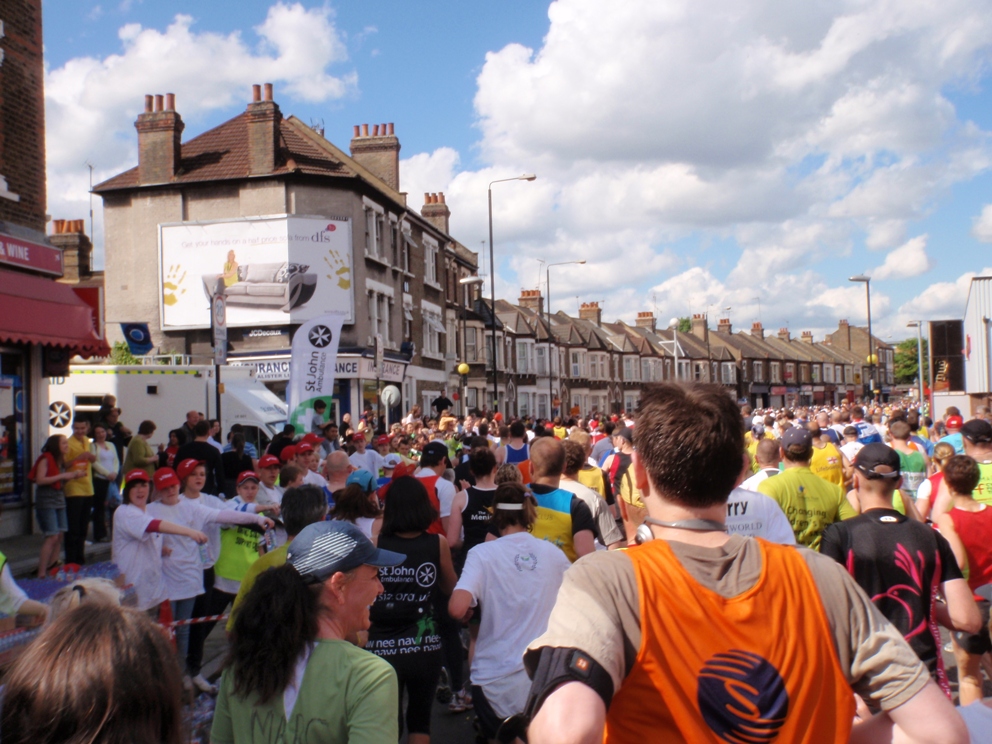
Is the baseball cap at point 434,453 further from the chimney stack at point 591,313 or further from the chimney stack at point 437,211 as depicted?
the chimney stack at point 591,313

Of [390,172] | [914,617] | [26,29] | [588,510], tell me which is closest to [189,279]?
[390,172]

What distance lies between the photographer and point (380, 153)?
36.8m

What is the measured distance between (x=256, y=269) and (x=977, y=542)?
2667 centimetres

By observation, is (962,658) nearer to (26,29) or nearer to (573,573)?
(573,573)

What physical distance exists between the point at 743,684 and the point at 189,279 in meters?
30.3

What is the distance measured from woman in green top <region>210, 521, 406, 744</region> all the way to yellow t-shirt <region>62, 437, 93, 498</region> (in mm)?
10232

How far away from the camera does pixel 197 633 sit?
23.3 ft

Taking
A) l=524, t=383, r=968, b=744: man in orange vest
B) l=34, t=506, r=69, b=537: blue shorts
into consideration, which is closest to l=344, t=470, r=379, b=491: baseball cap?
l=34, t=506, r=69, b=537: blue shorts

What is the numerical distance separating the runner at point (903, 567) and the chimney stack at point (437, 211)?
39989 mm

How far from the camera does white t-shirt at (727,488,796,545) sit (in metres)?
5.19

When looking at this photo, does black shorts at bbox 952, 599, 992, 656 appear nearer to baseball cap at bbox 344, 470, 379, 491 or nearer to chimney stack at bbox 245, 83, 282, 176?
baseball cap at bbox 344, 470, 379, 491

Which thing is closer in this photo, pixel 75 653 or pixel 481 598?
pixel 75 653

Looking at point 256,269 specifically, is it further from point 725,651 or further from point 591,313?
point 591,313

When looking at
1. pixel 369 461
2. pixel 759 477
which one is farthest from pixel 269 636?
pixel 369 461
